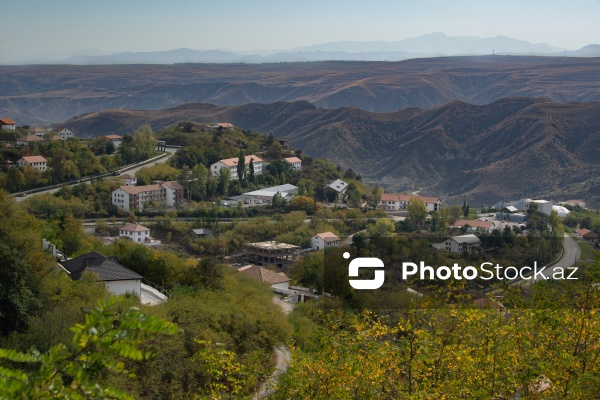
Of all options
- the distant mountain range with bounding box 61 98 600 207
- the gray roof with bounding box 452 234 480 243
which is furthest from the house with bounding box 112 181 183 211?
the distant mountain range with bounding box 61 98 600 207

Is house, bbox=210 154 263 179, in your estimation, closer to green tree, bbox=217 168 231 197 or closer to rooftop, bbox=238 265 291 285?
green tree, bbox=217 168 231 197

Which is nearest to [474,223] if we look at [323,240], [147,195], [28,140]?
[323,240]

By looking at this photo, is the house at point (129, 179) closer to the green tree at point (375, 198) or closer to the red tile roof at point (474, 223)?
the green tree at point (375, 198)

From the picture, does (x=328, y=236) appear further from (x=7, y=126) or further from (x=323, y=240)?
(x=7, y=126)

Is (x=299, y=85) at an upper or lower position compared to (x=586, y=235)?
upper

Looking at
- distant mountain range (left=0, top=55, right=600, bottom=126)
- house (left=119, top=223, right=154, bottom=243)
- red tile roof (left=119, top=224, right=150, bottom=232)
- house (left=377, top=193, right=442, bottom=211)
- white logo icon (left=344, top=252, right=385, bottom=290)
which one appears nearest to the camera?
white logo icon (left=344, top=252, right=385, bottom=290)

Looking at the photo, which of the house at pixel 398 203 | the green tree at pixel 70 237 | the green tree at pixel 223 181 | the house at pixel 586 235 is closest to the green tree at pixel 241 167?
the green tree at pixel 223 181
